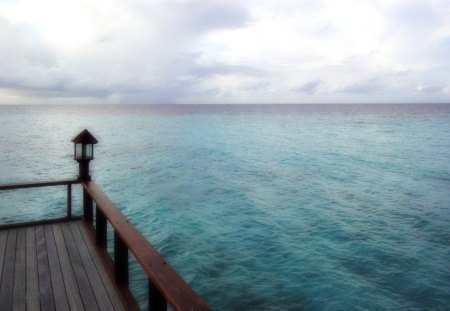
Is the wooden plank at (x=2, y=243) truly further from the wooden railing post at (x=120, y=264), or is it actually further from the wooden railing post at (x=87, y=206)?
the wooden railing post at (x=120, y=264)

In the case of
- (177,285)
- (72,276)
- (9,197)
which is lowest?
(9,197)

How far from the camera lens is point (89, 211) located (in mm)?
6867

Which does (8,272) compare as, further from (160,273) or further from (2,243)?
(160,273)

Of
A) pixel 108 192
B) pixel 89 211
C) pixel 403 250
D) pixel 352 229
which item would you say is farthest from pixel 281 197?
pixel 89 211

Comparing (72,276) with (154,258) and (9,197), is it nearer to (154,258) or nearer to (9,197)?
(154,258)

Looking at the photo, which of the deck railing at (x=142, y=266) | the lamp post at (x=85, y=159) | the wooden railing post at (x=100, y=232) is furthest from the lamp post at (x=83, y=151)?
the wooden railing post at (x=100, y=232)

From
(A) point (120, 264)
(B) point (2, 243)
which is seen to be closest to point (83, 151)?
(B) point (2, 243)

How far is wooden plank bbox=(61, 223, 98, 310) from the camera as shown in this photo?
13.5 ft

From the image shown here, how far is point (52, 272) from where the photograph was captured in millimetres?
4836

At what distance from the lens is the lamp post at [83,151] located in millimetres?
6832

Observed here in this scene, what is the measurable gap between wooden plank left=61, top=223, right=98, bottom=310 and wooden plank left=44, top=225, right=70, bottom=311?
0.21 metres

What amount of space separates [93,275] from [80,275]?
19 cm

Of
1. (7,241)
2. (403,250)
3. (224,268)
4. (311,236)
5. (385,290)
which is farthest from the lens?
(311,236)

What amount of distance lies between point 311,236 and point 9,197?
52.8 feet
